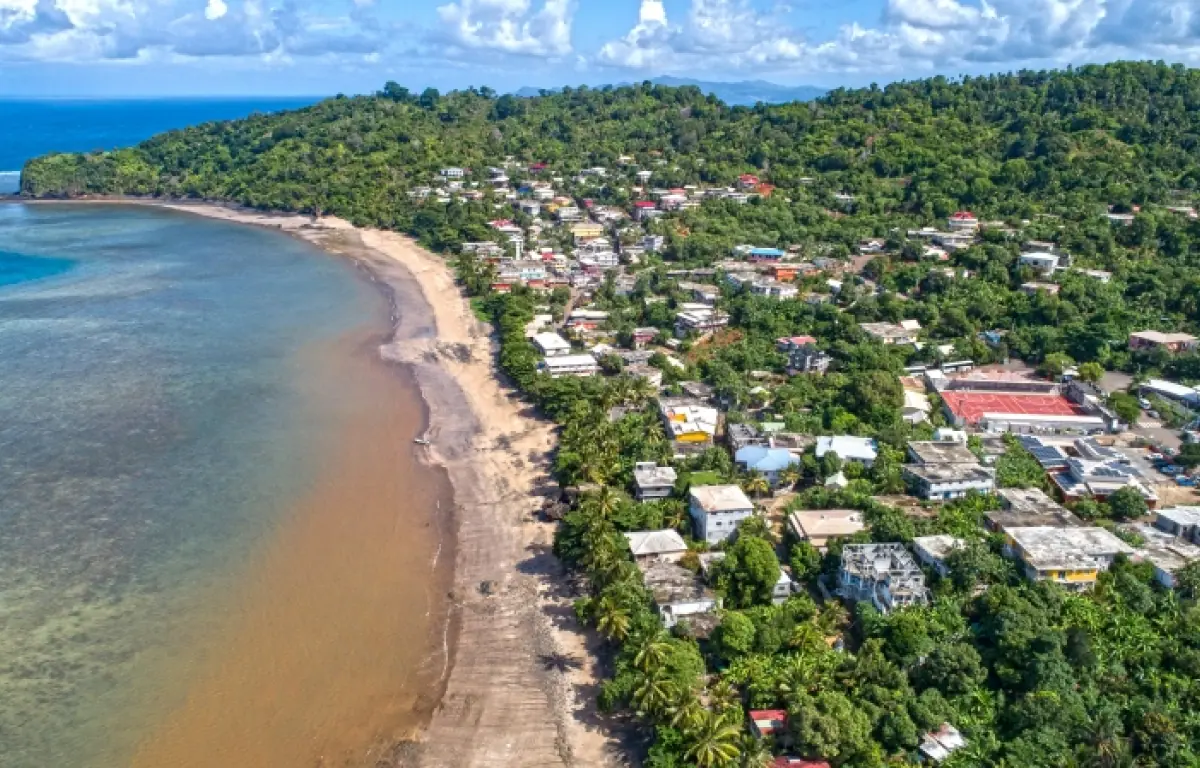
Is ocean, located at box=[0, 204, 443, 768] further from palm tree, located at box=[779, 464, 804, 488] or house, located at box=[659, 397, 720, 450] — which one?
palm tree, located at box=[779, 464, 804, 488]

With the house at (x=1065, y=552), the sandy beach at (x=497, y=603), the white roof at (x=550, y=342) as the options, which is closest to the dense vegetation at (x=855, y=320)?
the house at (x=1065, y=552)

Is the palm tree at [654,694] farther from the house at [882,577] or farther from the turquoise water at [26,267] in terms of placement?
the turquoise water at [26,267]

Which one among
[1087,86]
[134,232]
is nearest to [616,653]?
[134,232]

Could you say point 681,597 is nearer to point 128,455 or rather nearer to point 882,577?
point 882,577

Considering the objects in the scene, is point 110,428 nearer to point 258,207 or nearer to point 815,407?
point 815,407

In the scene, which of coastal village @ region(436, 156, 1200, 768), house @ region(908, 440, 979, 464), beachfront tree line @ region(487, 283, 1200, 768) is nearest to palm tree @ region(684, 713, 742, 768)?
beachfront tree line @ region(487, 283, 1200, 768)

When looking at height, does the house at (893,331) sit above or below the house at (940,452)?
above
